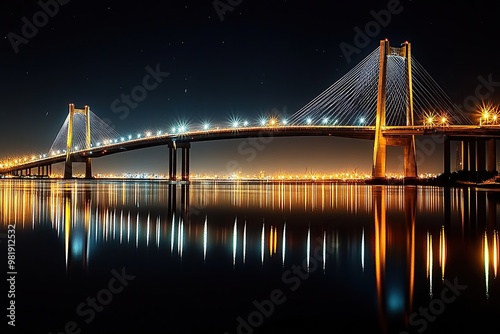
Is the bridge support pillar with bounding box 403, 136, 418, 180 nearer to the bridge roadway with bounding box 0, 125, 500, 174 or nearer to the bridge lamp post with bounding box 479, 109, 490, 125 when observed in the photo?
the bridge roadway with bounding box 0, 125, 500, 174

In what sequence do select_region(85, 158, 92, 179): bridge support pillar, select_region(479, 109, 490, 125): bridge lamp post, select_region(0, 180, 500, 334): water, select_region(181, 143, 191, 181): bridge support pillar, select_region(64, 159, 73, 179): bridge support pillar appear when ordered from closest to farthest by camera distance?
select_region(0, 180, 500, 334): water < select_region(479, 109, 490, 125): bridge lamp post < select_region(181, 143, 191, 181): bridge support pillar < select_region(64, 159, 73, 179): bridge support pillar < select_region(85, 158, 92, 179): bridge support pillar

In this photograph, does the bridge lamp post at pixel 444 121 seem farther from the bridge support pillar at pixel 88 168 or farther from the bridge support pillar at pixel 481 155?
the bridge support pillar at pixel 88 168

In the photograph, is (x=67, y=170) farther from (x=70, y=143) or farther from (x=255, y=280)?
(x=255, y=280)

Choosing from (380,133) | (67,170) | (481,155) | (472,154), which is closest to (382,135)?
(380,133)

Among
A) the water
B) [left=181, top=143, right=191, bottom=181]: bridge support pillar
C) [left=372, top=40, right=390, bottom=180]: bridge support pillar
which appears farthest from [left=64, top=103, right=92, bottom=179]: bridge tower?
the water

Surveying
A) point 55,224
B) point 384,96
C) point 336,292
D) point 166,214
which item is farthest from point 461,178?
point 336,292

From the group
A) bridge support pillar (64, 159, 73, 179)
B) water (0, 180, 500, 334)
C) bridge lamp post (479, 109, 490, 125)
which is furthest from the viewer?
bridge support pillar (64, 159, 73, 179)

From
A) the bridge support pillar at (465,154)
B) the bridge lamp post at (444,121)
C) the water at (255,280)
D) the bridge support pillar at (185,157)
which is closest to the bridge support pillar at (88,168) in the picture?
the bridge support pillar at (185,157)
